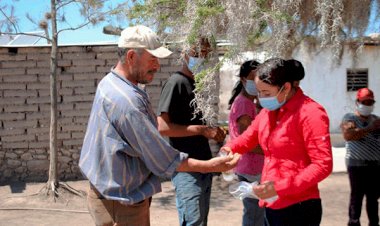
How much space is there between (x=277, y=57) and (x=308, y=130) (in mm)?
453

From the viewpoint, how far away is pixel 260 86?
275 centimetres

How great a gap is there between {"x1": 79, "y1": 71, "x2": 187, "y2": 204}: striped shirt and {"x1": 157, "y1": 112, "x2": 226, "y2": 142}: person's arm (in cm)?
83

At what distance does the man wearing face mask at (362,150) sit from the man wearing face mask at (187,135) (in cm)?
186

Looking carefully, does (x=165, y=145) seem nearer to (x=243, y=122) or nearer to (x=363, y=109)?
(x=243, y=122)

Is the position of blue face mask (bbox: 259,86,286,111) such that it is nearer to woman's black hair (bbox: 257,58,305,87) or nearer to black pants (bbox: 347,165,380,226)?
woman's black hair (bbox: 257,58,305,87)

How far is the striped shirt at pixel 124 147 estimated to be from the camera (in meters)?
2.39

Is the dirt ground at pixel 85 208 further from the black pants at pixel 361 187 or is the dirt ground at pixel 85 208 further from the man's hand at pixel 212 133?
the man's hand at pixel 212 133

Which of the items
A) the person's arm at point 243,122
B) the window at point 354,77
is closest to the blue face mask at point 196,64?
the person's arm at point 243,122

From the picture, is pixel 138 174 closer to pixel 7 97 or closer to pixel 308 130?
pixel 308 130

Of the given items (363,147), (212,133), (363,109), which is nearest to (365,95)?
(363,109)

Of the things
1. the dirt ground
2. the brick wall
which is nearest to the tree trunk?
the dirt ground

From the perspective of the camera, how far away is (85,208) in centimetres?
695

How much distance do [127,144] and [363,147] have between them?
3.09 meters

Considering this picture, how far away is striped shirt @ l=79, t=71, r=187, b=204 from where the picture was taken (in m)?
2.39
